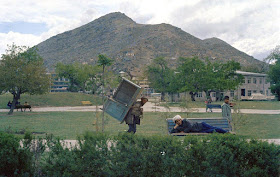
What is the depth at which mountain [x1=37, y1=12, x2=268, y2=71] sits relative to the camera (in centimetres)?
13212

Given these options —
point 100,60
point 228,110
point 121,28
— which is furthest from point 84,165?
point 121,28

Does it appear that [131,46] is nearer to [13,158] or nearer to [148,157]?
[13,158]

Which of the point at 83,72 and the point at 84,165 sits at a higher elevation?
the point at 83,72

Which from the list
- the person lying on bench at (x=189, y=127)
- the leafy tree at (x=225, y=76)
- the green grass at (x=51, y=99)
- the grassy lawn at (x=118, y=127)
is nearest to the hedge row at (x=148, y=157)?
→ the person lying on bench at (x=189, y=127)

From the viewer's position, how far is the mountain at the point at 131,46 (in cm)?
13212

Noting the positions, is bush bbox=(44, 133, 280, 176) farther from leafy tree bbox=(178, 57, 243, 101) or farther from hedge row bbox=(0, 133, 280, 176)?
leafy tree bbox=(178, 57, 243, 101)

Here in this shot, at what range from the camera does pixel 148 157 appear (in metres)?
5.29

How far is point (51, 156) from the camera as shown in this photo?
567cm

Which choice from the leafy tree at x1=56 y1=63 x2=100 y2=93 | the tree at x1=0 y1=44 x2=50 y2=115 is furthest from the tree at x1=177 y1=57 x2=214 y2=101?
the tree at x1=0 y1=44 x2=50 y2=115

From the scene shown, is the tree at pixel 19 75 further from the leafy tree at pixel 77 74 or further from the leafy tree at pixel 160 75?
the leafy tree at pixel 77 74

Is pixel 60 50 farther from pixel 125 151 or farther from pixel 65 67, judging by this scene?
pixel 125 151

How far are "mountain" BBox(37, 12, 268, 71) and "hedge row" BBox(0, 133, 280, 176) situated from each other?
375 feet

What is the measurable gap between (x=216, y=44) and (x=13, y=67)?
14284 cm

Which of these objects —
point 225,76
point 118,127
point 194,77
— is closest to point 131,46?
point 225,76
